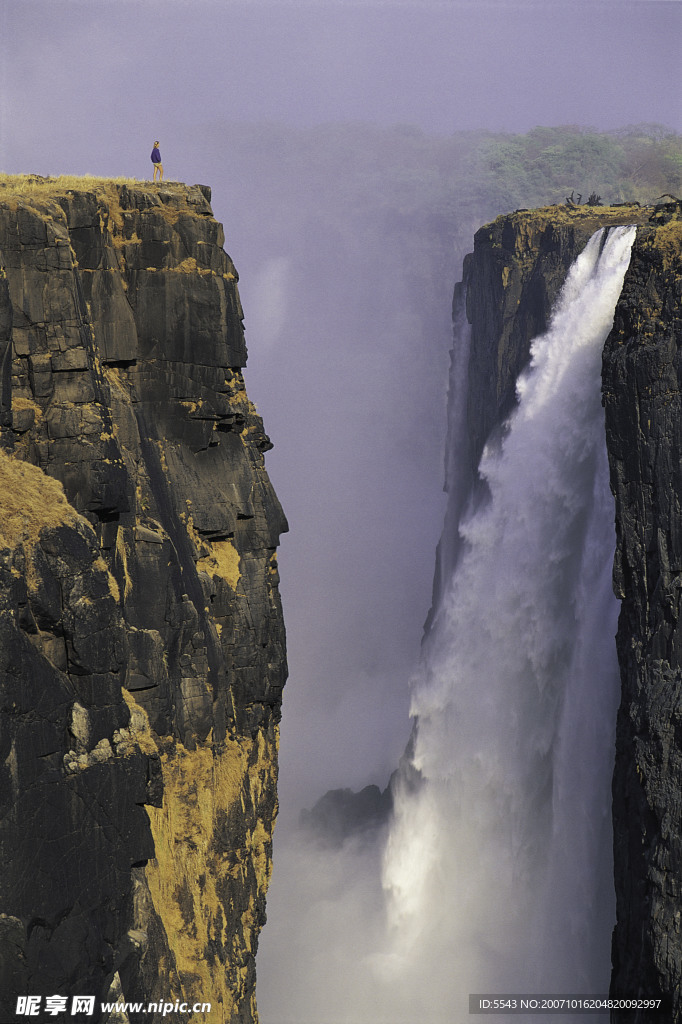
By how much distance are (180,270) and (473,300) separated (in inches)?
1832

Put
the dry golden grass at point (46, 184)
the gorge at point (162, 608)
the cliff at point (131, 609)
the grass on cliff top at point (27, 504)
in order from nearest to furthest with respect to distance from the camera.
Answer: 1. the cliff at point (131, 609)
2. the gorge at point (162, 608)
3. the grass on cliff top at point (27, 504)
4. the dry golden grass at point (46, 184)

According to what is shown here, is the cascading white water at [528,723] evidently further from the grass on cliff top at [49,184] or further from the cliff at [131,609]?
the grass on cliff top at [49,184]

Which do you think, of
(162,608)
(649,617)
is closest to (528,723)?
(649,617)

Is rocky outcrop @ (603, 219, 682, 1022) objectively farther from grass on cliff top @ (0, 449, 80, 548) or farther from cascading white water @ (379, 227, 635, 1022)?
grass on cliff top @ (0, 449, 80, 548)

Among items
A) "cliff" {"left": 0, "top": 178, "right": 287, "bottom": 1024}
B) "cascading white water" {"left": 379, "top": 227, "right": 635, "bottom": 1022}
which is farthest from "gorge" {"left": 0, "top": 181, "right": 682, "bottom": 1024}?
"cascading white water" {"left": 379, "top": 227, "right": 635, "bottom": 1022}

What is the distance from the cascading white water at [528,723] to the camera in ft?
110

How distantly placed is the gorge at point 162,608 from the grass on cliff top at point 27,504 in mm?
66

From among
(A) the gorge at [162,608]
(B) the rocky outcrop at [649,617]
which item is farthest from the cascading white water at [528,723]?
(B) the rocky outcrop at [649,617]

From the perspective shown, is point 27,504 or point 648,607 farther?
point 648,607

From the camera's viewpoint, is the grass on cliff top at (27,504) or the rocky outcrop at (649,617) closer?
the grass on cliff top at (27,504)

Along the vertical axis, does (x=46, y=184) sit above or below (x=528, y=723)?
above

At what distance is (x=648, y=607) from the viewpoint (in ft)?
96.6

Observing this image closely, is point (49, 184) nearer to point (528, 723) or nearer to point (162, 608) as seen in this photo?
point (162, 608)

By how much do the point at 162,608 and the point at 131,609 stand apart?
0.88 m
